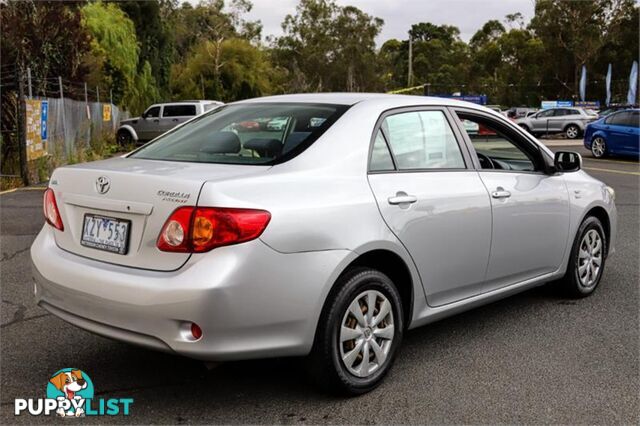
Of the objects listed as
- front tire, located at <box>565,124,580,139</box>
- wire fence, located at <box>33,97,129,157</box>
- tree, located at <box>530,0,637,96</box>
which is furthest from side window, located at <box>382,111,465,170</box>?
tree, located at <box>530,0,637,96</box>

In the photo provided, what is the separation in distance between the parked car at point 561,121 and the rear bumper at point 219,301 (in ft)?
104

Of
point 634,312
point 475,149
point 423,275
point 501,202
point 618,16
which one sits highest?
point 618,16

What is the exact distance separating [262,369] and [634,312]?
2957mm

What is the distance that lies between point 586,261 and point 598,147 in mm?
16314

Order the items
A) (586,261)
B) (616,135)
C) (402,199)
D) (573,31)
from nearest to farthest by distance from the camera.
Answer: (402,199), (586,261), (616,135), (573,31)

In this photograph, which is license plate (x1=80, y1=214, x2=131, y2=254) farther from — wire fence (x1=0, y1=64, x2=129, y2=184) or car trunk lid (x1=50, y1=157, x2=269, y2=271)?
wire fence (x1=0, y1=64, x2=129, y2=184)

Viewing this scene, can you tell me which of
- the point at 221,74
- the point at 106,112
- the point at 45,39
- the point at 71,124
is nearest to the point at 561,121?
the point at 106,112

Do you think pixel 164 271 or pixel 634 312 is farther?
pixel 634 312

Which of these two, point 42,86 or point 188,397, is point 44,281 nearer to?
point 188,397

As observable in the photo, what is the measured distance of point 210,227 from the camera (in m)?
3.12

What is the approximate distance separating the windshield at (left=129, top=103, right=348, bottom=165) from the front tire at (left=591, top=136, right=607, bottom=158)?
59.1ft

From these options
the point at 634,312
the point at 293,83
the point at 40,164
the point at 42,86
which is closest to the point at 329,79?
the point at 293,83

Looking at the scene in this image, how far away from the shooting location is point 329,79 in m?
71.4

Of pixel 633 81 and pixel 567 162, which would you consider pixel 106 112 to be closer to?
pixel 567 162
